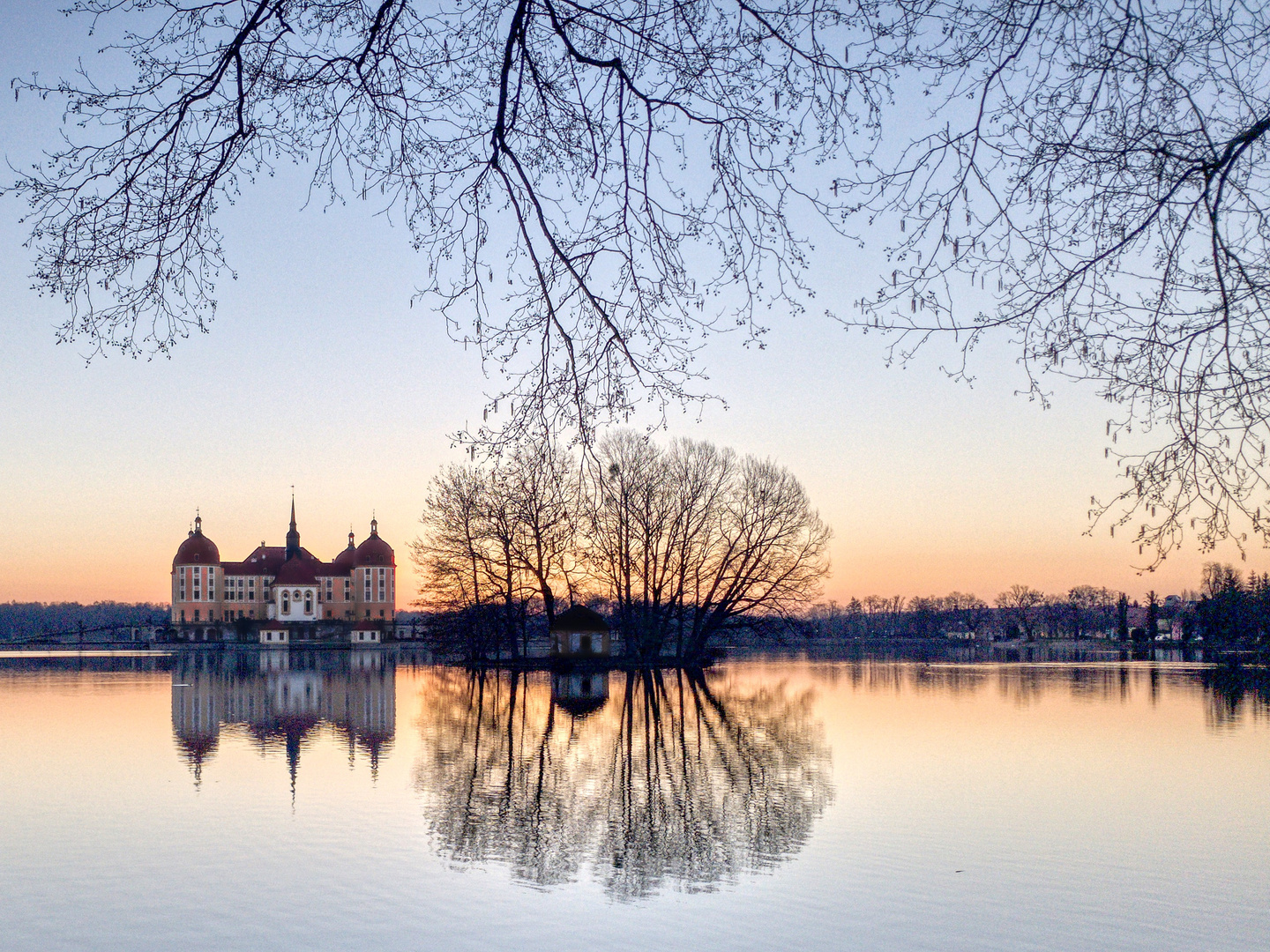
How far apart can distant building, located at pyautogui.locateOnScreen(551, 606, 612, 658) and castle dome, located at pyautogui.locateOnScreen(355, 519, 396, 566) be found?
6993 centimetres

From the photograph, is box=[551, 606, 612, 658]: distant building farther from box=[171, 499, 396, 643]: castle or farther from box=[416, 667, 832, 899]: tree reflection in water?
box=[171, 499, 396, 643]: castle

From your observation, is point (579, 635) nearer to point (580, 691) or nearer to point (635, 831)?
point (580, 691)

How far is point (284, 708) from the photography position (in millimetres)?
28016

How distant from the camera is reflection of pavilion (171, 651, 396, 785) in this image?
1995 cm

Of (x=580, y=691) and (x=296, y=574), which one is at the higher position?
(x=296, y=574)

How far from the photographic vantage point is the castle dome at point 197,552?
112 m

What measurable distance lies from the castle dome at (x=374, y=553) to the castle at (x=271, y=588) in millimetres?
88

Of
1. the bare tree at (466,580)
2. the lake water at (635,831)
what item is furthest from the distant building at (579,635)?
the lake water at (635,831)

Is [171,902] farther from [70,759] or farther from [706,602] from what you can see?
[706,602]

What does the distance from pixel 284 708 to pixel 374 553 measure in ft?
288

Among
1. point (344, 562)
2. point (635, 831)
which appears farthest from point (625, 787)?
point (344, 562)

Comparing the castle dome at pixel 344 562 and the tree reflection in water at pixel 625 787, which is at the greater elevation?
the castle dome at pixel 344 562

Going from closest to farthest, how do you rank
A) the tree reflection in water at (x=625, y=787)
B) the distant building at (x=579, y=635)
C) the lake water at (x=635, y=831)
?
the lake water at (x=635, y=831) < the tree reflection in water at (x=625, y=787) < the distant building at (x=579, y=635)

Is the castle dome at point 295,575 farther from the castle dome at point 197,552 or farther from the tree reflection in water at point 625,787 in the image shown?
the tree reflection in water at point 625,787
